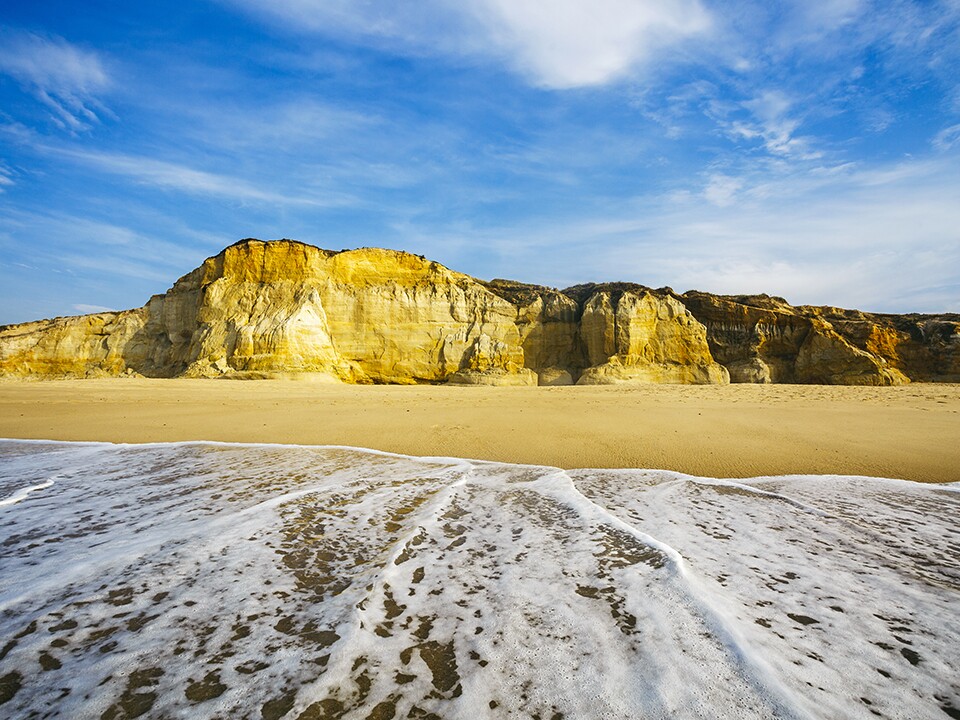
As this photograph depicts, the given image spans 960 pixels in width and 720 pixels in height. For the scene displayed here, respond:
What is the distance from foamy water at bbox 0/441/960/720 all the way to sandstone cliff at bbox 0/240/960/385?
53.0 feet

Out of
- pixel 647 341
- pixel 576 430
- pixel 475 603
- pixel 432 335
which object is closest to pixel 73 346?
pixel 432 335

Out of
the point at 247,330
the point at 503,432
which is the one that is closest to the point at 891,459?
the point at 503,432

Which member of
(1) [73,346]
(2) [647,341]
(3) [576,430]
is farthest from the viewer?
(1) [73,346]

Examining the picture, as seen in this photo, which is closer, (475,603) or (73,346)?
(475,603)

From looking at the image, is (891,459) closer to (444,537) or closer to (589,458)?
(589,458)

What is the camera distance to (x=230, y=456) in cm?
450

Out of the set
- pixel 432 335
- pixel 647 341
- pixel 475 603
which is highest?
pixel 432 335

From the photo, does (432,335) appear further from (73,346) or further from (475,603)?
(73,346)

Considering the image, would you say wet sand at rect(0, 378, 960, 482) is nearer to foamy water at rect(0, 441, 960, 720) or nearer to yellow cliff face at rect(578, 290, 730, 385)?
foamy water at rect(0, 441, 960, 720)

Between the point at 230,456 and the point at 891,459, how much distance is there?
6.67 metres

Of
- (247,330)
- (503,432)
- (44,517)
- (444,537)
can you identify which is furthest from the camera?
(247,330)

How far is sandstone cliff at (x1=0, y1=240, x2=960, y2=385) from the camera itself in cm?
1948

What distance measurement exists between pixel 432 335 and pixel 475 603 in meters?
19.5

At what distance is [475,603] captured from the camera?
5.73 ft
